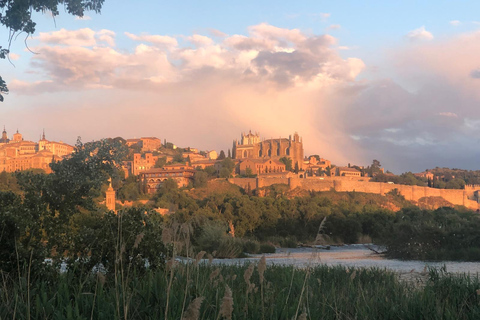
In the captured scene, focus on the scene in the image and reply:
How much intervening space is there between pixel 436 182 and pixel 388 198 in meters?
25.4

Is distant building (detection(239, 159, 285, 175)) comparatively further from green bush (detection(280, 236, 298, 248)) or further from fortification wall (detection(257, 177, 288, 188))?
green bush (detection(280, 236, 298, 248))

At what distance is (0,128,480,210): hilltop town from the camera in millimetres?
75000

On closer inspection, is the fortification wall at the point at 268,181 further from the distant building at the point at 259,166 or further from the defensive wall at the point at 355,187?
the distant building at the point at 259,166

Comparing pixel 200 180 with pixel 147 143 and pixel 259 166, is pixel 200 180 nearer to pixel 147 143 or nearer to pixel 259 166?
pixel 259 166

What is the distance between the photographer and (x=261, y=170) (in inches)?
3935

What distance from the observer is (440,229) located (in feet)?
46.3

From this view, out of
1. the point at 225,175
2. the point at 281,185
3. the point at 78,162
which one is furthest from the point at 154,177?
the point at 78,162

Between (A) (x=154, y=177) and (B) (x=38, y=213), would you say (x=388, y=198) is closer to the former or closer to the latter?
(A) (x=154, y=177)

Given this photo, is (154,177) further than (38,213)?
Yes

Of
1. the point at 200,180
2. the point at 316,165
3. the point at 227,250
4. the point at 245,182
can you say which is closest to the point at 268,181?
the point at 245,182

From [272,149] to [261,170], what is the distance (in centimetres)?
2611

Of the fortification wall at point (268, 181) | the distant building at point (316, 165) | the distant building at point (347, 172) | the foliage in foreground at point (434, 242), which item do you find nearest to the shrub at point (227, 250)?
the foliage in foreground at point (434, 242)

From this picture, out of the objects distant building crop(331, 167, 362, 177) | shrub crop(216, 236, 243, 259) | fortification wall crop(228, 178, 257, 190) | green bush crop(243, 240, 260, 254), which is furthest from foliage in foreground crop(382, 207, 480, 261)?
distant building crop(331, 167, 362, 177)

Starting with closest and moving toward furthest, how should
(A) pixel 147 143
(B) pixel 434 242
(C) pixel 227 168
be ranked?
(B) pixel 434 242, (C) pixel 227 168, (A) pixel 147 143
